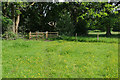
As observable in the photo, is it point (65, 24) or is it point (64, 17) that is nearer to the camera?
point (64, 17)

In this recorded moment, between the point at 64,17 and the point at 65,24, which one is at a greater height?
the point at 64,17

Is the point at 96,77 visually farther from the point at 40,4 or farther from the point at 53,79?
the point at 40,4

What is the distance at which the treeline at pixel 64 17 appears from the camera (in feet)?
85.6

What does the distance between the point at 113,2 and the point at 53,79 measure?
29.9m

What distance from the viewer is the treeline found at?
26.1 m

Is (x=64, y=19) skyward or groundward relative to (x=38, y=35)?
skyward

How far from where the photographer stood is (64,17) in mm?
28375

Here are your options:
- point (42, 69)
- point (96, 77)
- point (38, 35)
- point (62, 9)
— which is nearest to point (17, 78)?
point (42, 69)

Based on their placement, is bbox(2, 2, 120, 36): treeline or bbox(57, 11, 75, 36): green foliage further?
bbox(57, 11, 75, 36): green foliage

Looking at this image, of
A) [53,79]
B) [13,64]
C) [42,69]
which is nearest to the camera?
[53,79]

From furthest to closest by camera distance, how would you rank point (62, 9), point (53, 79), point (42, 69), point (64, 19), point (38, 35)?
1. point (62, 9)
2. point (64, 19)
3. point (38, 35)
4. point (42, 69)
5. point (53, 79)

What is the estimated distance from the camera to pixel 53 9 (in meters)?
32.8

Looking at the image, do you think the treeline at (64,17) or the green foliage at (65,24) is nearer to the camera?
the treeline at (64,17)

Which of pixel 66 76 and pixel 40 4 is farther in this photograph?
pixel 40 4
